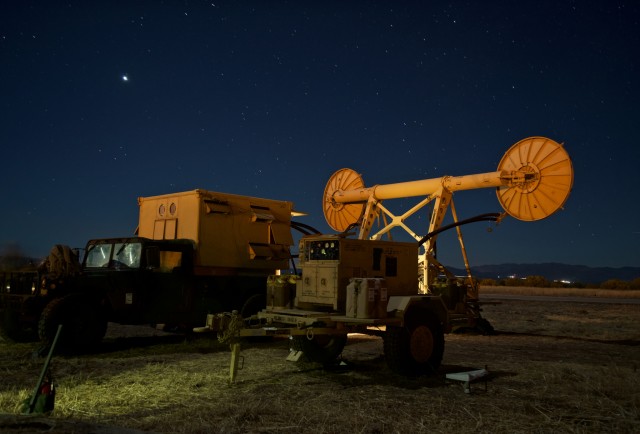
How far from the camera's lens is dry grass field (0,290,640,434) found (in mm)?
6082

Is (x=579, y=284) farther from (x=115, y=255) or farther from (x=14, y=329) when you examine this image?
(x=14, y=329)

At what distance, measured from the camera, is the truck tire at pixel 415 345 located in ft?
28.2

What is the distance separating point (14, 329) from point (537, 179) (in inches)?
543

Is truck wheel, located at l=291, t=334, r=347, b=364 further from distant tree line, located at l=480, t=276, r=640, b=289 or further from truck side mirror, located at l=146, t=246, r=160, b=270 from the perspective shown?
distant tree line, located at l=480, t=276, r=640, b=289

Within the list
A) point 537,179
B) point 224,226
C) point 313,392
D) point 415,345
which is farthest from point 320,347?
point 537,179

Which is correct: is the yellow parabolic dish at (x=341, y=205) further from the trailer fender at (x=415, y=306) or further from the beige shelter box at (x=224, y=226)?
the trailer fender at (x=415, y=306)

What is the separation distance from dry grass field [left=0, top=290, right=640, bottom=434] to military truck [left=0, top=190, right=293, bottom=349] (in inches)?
29.2

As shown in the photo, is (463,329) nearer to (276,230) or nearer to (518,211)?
(518,211)

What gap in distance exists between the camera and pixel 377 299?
8242 mm

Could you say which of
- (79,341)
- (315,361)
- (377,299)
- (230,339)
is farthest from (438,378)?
(79,341)

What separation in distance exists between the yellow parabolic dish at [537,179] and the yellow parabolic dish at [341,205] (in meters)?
6.55

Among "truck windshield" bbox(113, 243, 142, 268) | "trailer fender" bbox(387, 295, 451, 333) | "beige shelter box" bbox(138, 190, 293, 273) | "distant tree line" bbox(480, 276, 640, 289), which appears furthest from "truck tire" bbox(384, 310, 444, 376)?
"distant tree line" bbox(480, 276, 640, 289)

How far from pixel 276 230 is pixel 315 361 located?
5085 millimetres

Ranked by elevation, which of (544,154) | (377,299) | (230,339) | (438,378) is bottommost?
(438,378)
